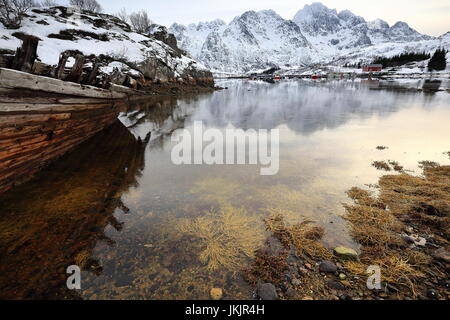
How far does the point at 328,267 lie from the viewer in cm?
353

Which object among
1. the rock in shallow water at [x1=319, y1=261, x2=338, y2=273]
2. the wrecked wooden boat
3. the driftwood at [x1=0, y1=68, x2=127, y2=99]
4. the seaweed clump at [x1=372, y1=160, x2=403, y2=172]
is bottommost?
the rock in shallow water at [x1=319, y1=261, x2=338, y2=273]

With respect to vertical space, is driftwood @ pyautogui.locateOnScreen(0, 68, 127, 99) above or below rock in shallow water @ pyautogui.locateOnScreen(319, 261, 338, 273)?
above

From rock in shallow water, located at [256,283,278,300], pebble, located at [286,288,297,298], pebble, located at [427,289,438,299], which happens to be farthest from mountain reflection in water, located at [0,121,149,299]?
pebble, located at [427,289,438,299]

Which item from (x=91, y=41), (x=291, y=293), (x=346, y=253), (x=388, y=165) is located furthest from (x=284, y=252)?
(x=91, y=41)

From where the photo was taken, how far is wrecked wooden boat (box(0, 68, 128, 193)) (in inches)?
195

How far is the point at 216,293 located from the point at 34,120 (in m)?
6.16

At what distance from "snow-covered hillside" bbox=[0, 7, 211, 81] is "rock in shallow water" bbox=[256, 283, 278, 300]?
27.8m

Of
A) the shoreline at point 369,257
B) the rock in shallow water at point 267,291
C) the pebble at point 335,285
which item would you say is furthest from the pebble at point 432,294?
the rock in shallow water at point 267,291

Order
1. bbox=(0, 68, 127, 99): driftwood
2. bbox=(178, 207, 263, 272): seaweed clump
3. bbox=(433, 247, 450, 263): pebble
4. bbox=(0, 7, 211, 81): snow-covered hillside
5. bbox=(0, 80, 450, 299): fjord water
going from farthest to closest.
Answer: bbox=(0, 7, 211, 81): snow-covered hillside, bbox=(0, 68, 127, 99): driftwood, bbox=(178, 207, 263, 272): seaweed clump, bbox=(433, 247, 450, 263): pebble, bbox=(0, 80, 450, 299): fjord water

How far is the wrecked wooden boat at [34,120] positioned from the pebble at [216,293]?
5472mm

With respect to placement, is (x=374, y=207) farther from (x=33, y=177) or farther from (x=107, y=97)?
(x=107, y=97)

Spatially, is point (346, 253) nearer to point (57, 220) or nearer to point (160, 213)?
point (160, 213)

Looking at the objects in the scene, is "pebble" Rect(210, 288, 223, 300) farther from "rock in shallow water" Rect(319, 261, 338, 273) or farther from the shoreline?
"rock in shallow water" Rect(319, 261, 338, 273)
